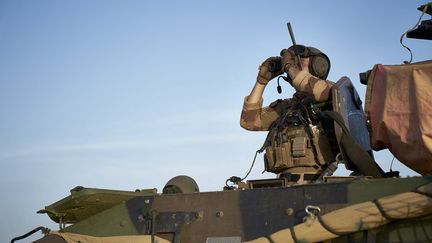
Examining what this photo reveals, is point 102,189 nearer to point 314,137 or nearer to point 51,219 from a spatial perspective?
point 51,219

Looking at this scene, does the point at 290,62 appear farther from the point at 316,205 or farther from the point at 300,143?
the point at 316,205

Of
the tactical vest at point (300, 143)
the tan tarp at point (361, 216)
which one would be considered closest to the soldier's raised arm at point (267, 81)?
the tactical vest at point (300, 143)

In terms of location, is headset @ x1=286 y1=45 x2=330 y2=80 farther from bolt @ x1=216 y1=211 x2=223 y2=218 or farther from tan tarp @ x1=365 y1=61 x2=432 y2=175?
bolt @ x1=216 y1=211 x2=223 y2=218

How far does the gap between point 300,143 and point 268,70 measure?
5.19 feet

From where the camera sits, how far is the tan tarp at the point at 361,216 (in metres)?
4.51

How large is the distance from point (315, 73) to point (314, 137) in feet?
3.58

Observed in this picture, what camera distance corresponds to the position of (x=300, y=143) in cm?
695

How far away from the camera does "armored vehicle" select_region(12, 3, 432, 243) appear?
15.4ft

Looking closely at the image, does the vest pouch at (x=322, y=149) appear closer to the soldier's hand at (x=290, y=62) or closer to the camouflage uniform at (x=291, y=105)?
the camouflage uniform at (x=291, y=105)

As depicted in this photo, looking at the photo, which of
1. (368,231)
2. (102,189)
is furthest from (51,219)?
(368,231)

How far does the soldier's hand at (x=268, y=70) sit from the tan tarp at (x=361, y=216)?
136 inches

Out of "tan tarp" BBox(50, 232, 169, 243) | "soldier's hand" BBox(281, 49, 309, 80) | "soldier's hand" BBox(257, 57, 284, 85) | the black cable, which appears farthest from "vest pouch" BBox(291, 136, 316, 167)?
the black cable

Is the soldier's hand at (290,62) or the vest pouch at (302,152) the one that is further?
the soldier's hand at (290,62)

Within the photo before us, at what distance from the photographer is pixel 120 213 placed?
6.05m
